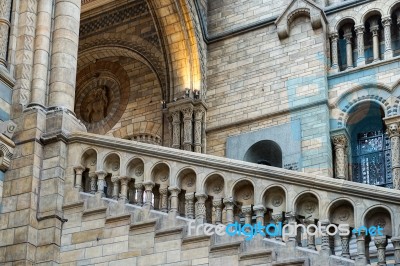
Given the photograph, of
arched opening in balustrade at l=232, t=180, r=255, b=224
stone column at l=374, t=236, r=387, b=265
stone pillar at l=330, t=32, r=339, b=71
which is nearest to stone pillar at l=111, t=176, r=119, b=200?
arched opening in balustrade at l=232, t=180, r=255, b=224

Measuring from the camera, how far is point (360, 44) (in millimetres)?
17828

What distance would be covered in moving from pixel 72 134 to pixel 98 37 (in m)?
9.00

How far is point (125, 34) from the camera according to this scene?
20.7 meters

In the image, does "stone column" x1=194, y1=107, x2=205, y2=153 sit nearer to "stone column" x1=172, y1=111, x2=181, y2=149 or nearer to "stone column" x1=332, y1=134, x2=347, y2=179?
"stone column" x1=172, y1=111, x2=181, y2=149

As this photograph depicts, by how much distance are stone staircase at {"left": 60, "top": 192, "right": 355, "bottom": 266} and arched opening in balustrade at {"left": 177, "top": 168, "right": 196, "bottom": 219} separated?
13.0 inches

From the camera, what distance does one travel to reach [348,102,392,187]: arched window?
17.0 m

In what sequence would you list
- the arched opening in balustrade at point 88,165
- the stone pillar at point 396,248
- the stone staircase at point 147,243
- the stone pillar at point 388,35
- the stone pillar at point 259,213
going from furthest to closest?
1. the stone pillar at point 388,35
2. the arched opening in balustrade at point 88,165
3. the stone pillar at point 259,213
4. the stone staircase at point 147,243
5. the stone pillar at point 396,248

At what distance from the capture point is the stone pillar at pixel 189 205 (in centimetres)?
1104

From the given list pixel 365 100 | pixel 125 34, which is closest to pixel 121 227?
pixel 365 100

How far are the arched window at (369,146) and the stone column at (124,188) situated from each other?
670 cm

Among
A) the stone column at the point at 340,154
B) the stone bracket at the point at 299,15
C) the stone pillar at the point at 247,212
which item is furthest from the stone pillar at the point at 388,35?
the stone pillar at the point at 247,212

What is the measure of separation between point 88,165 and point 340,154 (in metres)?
6.34

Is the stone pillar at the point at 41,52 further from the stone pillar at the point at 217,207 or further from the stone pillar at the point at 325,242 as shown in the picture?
the stone pillar at the point at 325,242

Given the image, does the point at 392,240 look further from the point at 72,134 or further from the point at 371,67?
the point at 371,67
